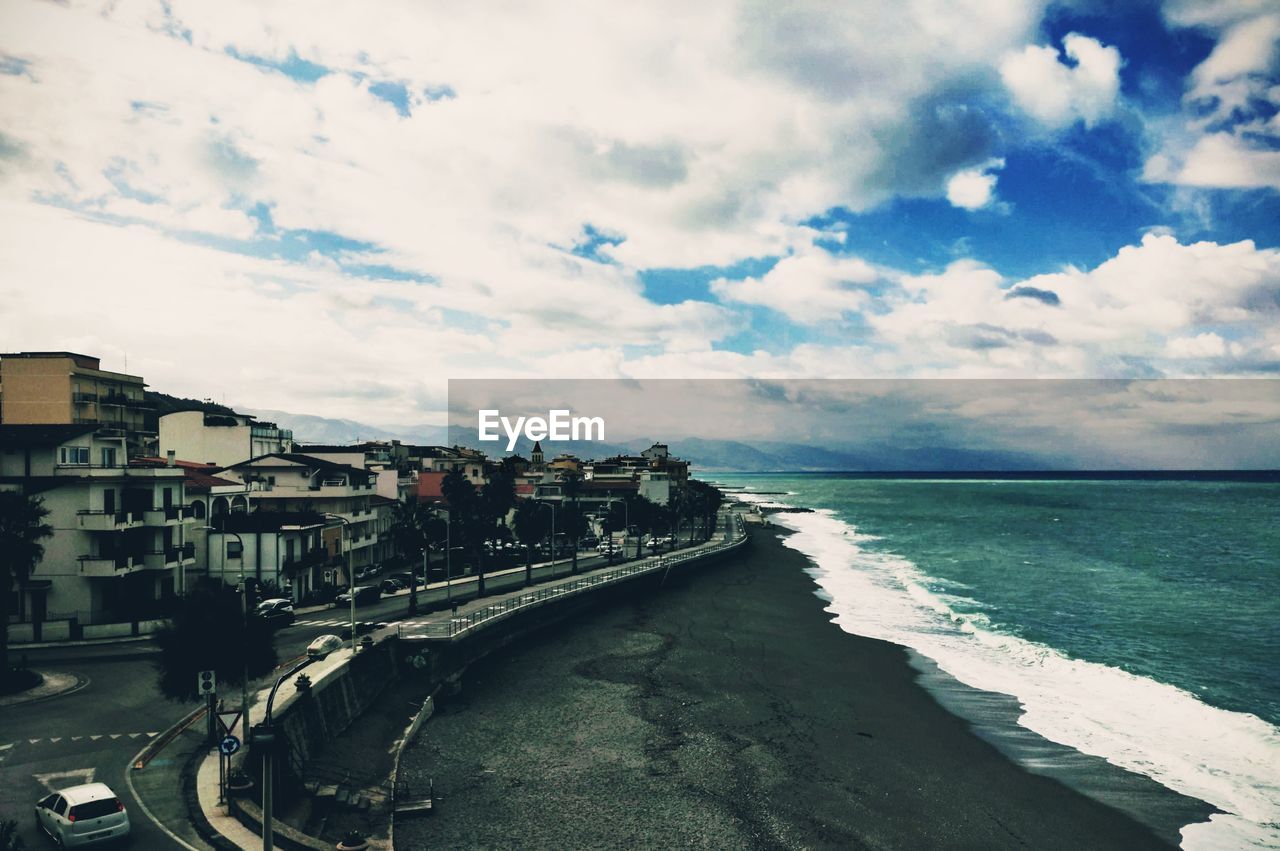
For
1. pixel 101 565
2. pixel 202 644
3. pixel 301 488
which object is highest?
pixel 301 488

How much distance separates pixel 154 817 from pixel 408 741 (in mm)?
13425

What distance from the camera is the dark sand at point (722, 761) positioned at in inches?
1113

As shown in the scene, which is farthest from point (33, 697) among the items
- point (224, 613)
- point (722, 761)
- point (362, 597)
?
point (722, 761)

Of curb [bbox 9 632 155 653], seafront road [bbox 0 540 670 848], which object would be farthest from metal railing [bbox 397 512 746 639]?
curb [bbox 9 632 155 653]

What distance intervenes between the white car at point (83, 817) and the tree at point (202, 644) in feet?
17.7

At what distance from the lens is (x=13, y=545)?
36156mm

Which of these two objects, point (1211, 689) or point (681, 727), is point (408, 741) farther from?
point (1211, 689)

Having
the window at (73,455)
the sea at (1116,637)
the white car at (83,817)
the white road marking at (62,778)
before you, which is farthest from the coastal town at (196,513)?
the sea at (1116,637)

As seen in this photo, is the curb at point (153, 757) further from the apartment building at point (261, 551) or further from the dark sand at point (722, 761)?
the apartment building at point (261, 551)

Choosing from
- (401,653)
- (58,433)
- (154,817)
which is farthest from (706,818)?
(58,433)

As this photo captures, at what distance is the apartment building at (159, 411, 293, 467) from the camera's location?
87938 mm

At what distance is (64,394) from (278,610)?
185 feet

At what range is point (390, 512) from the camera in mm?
89375

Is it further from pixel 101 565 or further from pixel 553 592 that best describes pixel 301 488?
pixel 101 565
